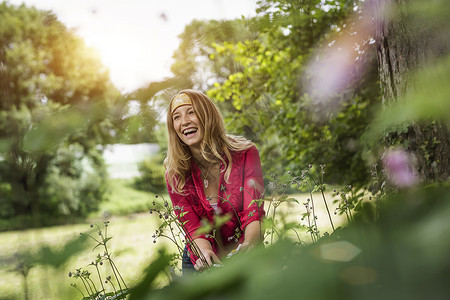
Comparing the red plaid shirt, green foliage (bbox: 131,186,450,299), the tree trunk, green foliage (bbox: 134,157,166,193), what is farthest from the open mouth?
green foliage (bbox: 131,186,450,299)

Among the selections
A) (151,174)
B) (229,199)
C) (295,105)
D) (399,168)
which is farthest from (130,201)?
(295,105)

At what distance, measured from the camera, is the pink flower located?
1543 millimetres

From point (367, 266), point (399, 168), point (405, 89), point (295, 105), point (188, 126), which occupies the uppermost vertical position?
point (295, 105)

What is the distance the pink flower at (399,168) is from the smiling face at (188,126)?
914 mm

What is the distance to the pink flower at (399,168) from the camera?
1.54 m

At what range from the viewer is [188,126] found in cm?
199

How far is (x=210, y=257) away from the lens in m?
1.55

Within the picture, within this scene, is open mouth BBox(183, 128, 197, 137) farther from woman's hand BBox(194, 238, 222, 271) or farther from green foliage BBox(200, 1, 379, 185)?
green foliage BBox(200, 1, 379, 185)

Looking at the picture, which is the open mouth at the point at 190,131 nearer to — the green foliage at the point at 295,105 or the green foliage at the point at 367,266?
the green foliage at the point at 295,105

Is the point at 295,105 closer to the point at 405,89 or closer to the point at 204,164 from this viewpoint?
the point at 204,164

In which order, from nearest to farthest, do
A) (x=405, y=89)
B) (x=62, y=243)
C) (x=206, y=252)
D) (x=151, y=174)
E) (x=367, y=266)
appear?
1. (x=367, y=266)
2. (x=62, y=243)
3. (x=151, y=174)
4. (x=405, y=89)
5. (x=206, y=252)

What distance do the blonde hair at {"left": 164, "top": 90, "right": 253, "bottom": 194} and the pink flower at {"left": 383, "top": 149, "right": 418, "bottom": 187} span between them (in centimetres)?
67

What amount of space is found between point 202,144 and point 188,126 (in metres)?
0.13

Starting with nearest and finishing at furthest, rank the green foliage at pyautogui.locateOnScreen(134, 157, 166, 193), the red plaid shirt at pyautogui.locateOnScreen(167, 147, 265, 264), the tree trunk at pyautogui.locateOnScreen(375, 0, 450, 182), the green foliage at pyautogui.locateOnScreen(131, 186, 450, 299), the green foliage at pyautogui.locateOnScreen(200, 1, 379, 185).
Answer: the green foliage at pyautogui.locateOnScreen(131, 186, 450, 299)
the green foliage at pyautogui.locateOnScreen(134, 157, 166, 193)
the tree trunk at pyautogui.locateOnScreen(375, 0, 450, 182)
the red plaid shirt at pyautogui.locateOnScreen(167, 147, 265, 264)
the green foliage at pyautogui.locateOnScreen(200, 1, 379, 185)
